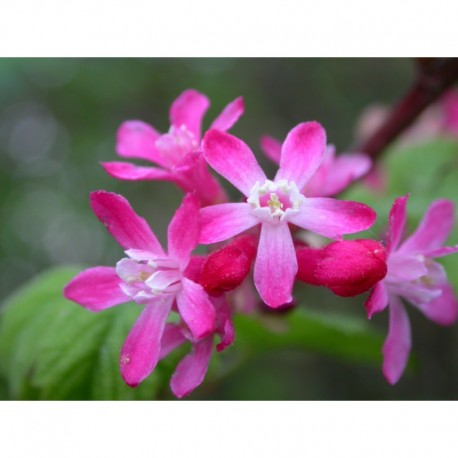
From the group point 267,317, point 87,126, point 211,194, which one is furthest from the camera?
point 87,126

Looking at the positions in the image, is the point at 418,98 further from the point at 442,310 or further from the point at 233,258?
the point at 233,258

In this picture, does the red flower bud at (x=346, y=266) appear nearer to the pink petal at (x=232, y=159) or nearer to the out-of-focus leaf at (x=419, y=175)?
the pink petal at (x=232, y=159)

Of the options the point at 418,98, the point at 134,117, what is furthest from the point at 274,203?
the point at 134,117

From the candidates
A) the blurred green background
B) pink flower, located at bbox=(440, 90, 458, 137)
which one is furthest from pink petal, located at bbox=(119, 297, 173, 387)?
the blurred green background

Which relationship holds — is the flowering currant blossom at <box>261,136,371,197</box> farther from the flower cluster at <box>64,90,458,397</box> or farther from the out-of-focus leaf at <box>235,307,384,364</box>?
the out-of-focus leaf at <box>235,307,384,364</box>
